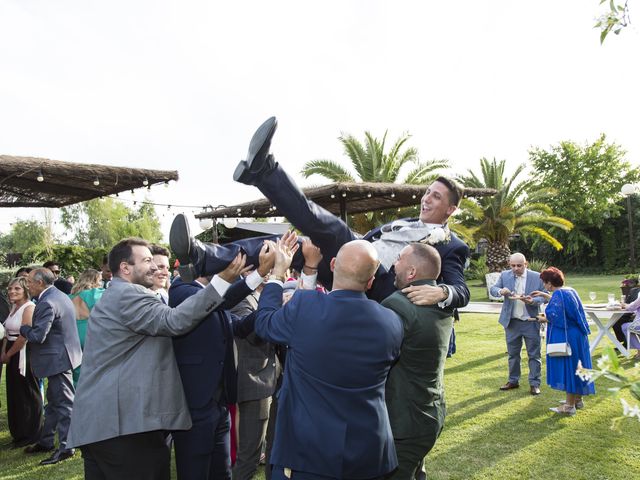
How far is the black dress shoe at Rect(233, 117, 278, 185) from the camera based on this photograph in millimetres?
2439

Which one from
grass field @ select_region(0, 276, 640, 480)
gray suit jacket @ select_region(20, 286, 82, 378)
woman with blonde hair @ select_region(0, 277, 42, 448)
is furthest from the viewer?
woman with blonde hair @ select_region(0, 277, 42, 448)

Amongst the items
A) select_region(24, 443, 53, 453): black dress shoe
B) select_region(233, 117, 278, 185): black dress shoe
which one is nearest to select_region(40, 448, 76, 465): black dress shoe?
select_region(24, 443, 53, 453): black dress shoe

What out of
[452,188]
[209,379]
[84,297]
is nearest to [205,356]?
[209,379]

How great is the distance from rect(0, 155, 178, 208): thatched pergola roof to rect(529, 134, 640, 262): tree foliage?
120 feet

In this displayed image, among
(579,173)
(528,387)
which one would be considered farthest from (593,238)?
(528,387)

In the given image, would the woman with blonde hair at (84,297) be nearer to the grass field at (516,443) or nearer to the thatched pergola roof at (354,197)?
the grass field at (516,443)

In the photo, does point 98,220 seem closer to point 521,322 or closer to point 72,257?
point 72,257

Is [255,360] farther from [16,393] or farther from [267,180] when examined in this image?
[16,393]

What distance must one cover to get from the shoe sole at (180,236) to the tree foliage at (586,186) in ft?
133

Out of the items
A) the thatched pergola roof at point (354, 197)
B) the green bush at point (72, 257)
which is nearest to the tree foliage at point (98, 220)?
the green bush at point (72, 257)

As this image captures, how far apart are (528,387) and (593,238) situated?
1454 inches

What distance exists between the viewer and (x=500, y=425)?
21.4 ft

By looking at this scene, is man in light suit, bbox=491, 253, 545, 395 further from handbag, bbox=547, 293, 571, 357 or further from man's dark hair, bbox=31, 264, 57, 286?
man's dark hair, bbox=31, 264, 57, 286

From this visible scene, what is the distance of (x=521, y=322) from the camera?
326 inches
